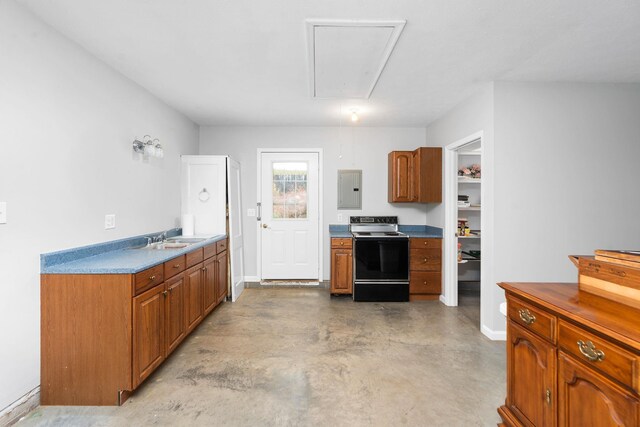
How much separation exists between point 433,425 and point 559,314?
3.34ft

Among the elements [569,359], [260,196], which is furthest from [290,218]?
[569,359]

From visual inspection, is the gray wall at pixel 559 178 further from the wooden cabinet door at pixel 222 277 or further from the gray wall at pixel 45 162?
the gray wall at pixel 45 162

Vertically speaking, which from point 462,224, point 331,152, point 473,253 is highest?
point 331,152

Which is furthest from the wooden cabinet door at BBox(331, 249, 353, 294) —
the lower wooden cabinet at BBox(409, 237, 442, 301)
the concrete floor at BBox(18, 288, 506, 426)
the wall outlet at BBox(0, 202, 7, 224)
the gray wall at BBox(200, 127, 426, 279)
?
the wall outlet at BBox(0, 202, 7, 224)

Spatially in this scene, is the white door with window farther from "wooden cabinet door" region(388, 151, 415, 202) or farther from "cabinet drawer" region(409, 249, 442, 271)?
"cabinet drawer" region(409, 249, 442, 271)

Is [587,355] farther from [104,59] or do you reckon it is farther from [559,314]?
[104,59]

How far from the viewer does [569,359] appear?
1201 mm

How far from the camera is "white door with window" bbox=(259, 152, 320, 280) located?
4.61 metres

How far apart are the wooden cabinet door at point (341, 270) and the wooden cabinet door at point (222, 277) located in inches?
54.9

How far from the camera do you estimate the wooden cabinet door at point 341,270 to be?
13.5 feet

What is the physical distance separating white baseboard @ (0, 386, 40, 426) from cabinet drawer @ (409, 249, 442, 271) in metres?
3.68

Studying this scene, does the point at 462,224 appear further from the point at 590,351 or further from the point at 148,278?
the point at 148,278

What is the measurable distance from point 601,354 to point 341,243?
313 cm

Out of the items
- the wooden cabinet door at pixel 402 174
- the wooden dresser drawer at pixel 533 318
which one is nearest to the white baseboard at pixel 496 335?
the wooden dresser drawer at pixel 533 318
